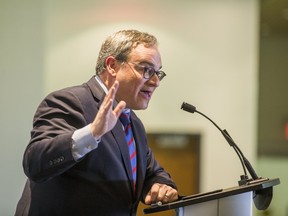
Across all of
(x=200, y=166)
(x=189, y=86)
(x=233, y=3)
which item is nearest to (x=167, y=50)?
(x=189, y=86)

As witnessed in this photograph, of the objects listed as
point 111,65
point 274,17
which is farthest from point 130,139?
point 274,17

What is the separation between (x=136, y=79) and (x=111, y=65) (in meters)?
0.12

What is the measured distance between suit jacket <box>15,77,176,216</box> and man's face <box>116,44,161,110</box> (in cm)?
10

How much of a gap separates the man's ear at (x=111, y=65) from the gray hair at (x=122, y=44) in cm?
2

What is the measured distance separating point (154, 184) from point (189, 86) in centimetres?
195

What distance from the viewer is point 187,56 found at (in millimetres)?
3322

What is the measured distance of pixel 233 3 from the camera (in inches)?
132

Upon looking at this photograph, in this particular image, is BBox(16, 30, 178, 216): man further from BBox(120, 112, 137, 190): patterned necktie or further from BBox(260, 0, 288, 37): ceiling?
BBox(260, 0, 288, 37): ceiling

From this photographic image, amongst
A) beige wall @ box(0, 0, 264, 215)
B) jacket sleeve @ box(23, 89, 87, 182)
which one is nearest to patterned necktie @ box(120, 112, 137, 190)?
jacket sleeve @ box(23, 89, 87, 182)

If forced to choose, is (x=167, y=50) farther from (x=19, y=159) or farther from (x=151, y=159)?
(x=151, y=159)

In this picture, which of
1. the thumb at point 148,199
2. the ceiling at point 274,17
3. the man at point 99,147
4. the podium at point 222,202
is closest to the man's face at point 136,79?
the man at point 99,147

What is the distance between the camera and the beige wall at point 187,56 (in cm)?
319

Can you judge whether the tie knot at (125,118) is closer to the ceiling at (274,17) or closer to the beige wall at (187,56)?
the beige wall at (187,56)

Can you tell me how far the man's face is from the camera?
56.2 inches
